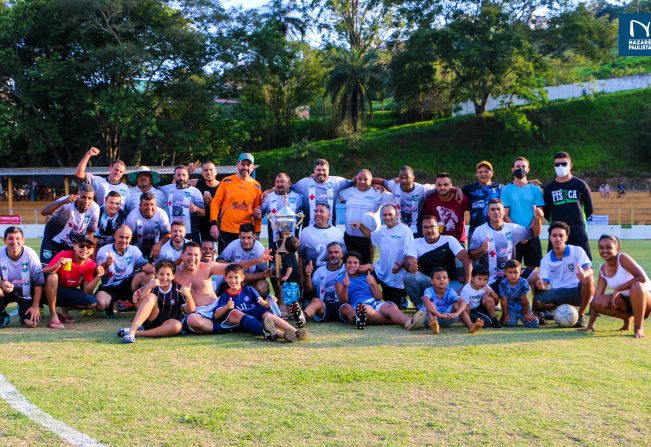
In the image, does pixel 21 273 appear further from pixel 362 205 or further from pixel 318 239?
pixel 362 205

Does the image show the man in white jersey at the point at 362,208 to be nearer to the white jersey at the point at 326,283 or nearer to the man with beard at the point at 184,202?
the white jersey at the point at 326,283

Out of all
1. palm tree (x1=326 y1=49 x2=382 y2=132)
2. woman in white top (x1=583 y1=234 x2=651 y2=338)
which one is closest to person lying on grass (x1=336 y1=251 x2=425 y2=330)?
woman in white top (x1=583 y1=234 x2=651 y2=338)

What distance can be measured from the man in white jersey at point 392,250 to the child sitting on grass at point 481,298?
3.58 ft

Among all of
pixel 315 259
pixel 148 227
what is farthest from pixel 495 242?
pixel 148 227

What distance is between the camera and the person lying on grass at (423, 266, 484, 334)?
25.7 ft

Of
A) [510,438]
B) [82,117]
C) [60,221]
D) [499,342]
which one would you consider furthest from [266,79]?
[510,438]

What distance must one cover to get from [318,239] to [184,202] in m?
2.19

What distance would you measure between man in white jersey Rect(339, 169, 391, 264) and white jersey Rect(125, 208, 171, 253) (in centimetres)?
259

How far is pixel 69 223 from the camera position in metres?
9.27

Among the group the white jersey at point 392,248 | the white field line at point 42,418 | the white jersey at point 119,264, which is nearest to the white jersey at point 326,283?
the white jersey at point 392,248

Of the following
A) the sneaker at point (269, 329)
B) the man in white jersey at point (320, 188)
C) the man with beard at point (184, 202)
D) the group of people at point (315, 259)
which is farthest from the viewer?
the man with beard at point (184, 202)

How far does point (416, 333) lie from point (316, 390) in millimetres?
2745

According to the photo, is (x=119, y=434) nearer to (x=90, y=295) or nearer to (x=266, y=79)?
(x=90, y=295)

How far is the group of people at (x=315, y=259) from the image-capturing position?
7828 millimetres
